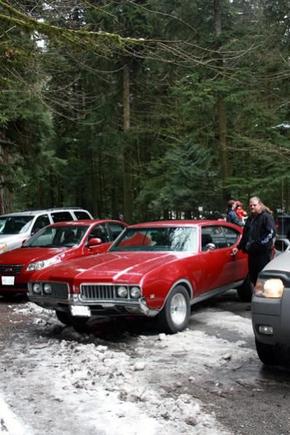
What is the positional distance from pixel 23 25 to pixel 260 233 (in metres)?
5.05

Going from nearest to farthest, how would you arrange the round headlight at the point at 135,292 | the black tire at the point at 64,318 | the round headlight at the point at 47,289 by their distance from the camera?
the round headlight at the point at 135,292
the round headlight at the point at 47,289
the black tire at the point at 64,318

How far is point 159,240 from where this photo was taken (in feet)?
28.7

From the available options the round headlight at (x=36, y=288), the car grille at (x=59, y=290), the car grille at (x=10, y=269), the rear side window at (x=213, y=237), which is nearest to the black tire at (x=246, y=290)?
the rear side window at (x=213, y=237)

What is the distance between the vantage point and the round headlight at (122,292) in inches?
277

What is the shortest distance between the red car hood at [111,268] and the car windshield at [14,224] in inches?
225

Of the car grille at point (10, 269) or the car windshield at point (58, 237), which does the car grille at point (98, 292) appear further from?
the car windshield at point (58, 237)

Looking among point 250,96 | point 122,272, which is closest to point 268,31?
point 250,96

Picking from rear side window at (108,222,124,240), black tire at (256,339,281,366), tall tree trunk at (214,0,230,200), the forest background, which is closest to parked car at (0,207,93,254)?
rear side window at (108,222,124,240)

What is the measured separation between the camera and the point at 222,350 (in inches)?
262

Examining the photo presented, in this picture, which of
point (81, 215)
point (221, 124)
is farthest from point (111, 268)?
point (221, 124)

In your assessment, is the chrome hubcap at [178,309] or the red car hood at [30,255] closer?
the chrome hubcap at [178,309]

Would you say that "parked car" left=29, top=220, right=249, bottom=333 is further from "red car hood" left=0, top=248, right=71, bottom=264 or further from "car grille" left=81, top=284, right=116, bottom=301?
"red car hood" left=0, top=248, right=71, bottom=264

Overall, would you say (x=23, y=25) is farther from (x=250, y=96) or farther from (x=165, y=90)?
(x=165, y=90)

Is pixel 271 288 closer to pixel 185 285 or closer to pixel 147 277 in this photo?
pixel 147 277
